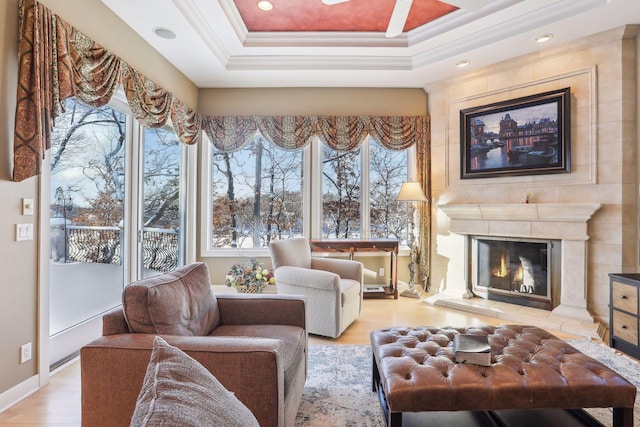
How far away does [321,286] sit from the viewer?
10.2 feet

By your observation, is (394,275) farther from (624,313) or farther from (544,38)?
(544,38)

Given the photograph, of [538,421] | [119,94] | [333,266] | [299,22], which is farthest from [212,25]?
[538,421]

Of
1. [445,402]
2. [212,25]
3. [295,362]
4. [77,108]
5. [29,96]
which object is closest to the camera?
[445,402]

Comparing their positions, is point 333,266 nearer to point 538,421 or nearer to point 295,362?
point 295,362

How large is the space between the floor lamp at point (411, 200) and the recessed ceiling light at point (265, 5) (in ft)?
8.17

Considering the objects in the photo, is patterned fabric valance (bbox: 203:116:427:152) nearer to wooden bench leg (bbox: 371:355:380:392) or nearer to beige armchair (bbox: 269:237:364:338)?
beige armchair (bbox: 269:237:364:338)

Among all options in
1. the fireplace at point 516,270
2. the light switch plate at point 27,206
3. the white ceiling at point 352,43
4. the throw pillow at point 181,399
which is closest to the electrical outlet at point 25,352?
the light switch plate at point 27,206

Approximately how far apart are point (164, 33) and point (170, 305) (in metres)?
2.80

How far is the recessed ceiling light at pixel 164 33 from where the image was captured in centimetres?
320

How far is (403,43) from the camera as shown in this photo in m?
3.89

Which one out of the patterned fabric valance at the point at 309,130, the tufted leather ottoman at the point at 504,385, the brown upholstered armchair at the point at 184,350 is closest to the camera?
the brown upholstered armchair at the point at 184,350

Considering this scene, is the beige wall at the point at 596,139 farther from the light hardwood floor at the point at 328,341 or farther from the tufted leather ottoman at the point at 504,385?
the tufted leather ottoman at the point at 504,385

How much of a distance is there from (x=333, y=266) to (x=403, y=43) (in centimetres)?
261

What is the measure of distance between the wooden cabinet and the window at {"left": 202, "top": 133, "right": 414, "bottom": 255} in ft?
8.80
